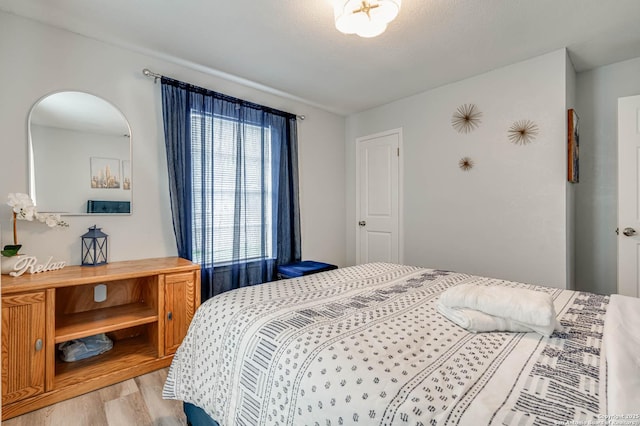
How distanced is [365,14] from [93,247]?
8.18 ft

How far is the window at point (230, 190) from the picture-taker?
9.08 feet

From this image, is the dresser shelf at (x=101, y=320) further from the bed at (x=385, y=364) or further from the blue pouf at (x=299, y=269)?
the blue pouf at (x=299, y=269)

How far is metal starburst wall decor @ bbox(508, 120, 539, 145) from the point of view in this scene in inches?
105

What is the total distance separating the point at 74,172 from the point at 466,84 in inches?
141

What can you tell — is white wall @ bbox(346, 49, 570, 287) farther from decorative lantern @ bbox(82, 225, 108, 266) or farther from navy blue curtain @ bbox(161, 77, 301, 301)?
decorative lantern @ bbox(82, 225, 108, 266)

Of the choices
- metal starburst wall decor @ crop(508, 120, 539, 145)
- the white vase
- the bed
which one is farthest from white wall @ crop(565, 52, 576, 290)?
the white vase

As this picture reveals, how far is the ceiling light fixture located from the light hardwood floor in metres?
2.50

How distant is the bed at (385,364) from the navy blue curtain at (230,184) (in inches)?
56.3

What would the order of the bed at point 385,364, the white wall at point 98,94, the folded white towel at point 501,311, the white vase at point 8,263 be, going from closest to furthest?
the bed at point 385,364 → the folded white towel at point 501,311 → the white vase at point 8,263 → the white wall at point 98,94

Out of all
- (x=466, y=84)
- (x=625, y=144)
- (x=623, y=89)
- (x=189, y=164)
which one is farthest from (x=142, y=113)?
(x=623, y=89)

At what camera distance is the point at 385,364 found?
871 millimetres

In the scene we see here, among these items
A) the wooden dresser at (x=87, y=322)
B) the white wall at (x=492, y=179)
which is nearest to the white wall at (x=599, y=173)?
the white wall at (x=492, y=179)

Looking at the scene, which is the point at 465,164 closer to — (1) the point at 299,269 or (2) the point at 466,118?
(2) the point at 466,118

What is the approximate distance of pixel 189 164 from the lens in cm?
268
